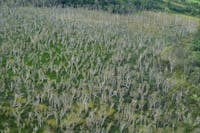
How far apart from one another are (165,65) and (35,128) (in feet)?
187

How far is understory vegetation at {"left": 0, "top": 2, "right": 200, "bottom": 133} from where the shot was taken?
80.1m

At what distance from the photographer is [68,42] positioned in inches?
5300

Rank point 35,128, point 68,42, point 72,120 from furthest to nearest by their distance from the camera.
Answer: point 68,42, point 72,120, point 35,128

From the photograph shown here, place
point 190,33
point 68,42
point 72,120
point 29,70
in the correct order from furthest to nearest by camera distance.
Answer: point 190,33
point 68,42
point 29,70
point 72,120

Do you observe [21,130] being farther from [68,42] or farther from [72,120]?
[68,42]

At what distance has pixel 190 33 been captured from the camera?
174125mm

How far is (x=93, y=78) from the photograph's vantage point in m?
102

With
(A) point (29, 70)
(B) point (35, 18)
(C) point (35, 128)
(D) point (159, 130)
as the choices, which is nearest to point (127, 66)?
(A) point (29, 70)

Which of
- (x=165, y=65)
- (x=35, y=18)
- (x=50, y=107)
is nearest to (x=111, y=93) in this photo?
(x=50, y=107)

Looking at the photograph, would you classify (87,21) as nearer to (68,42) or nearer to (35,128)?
(68,42)

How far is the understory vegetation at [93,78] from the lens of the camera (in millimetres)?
80062

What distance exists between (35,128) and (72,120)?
27.2ft

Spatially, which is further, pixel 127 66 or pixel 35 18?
pixel 35 18

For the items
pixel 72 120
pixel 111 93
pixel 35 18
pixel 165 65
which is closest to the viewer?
pixel 72 120
